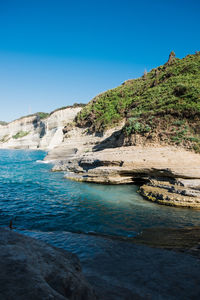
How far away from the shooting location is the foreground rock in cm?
175

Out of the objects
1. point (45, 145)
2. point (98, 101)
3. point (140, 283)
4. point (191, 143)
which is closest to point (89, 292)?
point (140, 283)

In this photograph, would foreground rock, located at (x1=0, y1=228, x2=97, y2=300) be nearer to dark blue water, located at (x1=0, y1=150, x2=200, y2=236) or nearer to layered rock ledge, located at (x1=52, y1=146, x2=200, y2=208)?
dark blue water, located at (x1=0, y1=150, x2=200, y2=236)

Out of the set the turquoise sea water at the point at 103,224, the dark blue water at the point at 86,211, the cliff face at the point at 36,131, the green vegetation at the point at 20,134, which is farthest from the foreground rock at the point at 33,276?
the green vegetation at the point at 20,134

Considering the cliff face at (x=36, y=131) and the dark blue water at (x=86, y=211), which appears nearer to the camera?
the dark blue water at (x=86, y=211)

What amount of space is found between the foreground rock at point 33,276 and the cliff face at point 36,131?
211ft

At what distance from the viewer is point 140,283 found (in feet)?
11.3

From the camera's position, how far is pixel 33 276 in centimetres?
204

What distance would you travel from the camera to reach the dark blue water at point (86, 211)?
8.51 m

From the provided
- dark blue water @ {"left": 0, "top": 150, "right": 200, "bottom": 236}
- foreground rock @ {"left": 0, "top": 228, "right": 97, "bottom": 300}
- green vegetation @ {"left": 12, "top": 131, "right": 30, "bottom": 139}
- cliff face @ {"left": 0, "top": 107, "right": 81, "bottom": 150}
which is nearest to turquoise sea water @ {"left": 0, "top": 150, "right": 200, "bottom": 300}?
dark blue water @ {"left": 0, "top": 150, "right": 200, "bottom": 236}

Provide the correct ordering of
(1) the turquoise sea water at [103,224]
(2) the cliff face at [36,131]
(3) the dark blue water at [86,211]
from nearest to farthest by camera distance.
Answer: (1) the turquoise sea water at [103,224]
(3) the dark blue water at [86,211]
(2) the cliff face at [36,131]

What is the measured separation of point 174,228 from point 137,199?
441 centimetres

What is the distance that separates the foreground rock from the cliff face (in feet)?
211

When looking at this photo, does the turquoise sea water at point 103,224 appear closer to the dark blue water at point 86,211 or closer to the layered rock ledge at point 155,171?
the dark blue water at point 86,211

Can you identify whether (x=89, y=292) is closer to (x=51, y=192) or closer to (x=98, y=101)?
(x=51, y=192)
